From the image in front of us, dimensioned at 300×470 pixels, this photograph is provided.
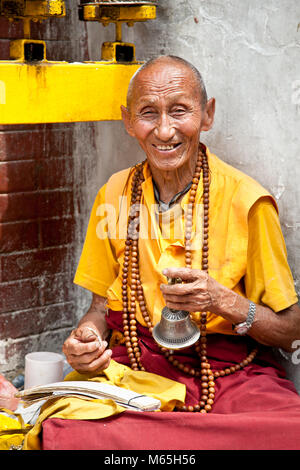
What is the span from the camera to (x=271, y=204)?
2.85 meters

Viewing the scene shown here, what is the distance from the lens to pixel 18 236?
3.74 m

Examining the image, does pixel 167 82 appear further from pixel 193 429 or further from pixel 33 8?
pixel 193 429

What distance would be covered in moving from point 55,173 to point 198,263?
1.25 metres

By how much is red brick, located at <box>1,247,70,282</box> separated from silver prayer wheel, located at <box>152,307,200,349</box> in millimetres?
1294

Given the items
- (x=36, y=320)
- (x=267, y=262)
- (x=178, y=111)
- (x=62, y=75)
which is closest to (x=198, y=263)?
(x=267, y=262)

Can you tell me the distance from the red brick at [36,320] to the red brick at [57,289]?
0.13ft

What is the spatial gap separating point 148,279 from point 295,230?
648 mm

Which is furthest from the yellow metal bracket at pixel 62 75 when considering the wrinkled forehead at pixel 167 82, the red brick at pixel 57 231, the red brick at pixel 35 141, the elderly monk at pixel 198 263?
the red brick at pixel 57 231

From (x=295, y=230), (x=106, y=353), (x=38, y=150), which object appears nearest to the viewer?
(x=106, y=353)

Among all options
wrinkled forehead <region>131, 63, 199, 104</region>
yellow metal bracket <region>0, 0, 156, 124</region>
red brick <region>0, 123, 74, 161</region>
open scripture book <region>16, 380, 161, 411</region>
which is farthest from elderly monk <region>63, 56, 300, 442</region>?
red brick <region>0, 123, 74, 161</region>

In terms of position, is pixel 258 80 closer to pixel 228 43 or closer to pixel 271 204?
pixel 228 43

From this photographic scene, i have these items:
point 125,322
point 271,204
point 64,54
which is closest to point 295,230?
point 271,204

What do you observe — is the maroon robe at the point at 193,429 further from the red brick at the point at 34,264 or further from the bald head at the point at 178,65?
the red brick at the point at 34,264

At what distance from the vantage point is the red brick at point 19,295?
376 centimetres
